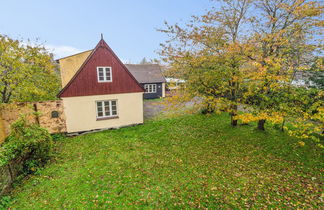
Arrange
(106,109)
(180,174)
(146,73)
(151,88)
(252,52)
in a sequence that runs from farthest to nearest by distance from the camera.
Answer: (146,73), (151,88), (106,109), (252,52), (180,174)

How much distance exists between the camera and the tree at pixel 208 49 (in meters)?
7.69

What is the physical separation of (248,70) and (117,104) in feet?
32.3

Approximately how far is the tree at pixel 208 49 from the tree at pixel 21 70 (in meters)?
9.65

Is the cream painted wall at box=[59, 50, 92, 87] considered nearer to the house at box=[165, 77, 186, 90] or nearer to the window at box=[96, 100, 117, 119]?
the window at box=[96, 100, 117, 119]

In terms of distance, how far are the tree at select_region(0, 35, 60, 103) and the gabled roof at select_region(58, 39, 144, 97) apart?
7.44ft

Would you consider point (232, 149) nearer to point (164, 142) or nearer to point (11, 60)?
point (164, 142)

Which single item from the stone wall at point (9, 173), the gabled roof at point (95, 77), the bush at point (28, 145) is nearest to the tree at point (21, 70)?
the gabled roof at point (95, 77)

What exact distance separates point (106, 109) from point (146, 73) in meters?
17.5

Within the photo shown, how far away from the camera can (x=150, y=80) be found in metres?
26.5

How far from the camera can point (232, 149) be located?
8.23m

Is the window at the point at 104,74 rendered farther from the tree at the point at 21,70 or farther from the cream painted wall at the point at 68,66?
the tree at the point at 21,70

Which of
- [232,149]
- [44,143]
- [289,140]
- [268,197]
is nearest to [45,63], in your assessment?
[44,143]

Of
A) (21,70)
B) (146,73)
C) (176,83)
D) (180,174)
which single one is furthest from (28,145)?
(146,73)

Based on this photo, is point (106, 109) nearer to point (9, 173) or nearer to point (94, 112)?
point (94, 112)
